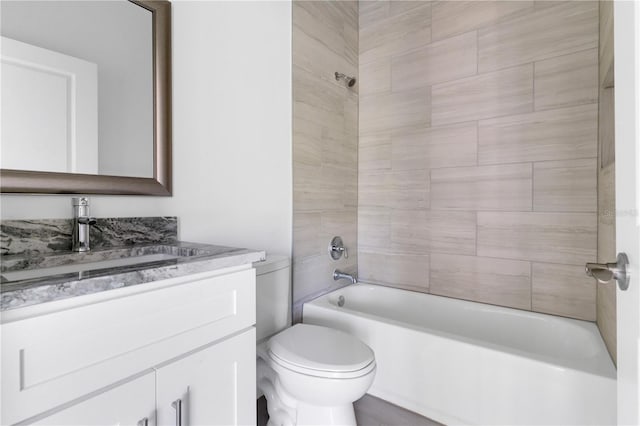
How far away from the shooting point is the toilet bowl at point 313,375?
122cm

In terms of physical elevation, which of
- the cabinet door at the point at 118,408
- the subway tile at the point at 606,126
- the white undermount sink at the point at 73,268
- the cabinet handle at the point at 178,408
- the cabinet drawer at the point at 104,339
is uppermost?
the subway tile at the point at 606,126

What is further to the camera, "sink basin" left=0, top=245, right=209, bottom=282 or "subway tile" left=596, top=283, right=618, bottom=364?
"subway tile" left=596, top=283, right=618, bottom=364

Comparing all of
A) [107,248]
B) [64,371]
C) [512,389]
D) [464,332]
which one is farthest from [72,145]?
[464,332]

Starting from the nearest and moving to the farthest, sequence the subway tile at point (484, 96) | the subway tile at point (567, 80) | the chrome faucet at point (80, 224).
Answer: the chrome faucet at point (80, 224), the subway tile at point (567, 80), the subway tile at point (484, 96)

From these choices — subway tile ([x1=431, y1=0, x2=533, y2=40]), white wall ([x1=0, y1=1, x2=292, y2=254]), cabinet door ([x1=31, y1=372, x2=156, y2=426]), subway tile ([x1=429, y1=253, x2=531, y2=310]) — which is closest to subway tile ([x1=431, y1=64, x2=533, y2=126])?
subway tile ([x1=431, y1=0, x2=533, y2=40])

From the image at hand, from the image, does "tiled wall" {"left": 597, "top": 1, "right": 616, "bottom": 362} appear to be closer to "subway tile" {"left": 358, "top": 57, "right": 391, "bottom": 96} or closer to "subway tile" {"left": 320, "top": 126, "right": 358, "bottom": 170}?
"subway tile" {"left": 358, "top": 57, "right": 391, "bottom": 96}

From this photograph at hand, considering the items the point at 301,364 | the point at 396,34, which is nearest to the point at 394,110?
the point at 396,34

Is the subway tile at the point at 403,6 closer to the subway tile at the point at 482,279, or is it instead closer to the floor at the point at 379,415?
the subway tile at the point at 482,279

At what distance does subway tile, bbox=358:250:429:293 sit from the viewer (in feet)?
7.38

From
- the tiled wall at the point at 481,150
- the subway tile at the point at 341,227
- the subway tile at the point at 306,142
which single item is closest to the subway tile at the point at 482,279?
the tiled wall at the point at 481,150

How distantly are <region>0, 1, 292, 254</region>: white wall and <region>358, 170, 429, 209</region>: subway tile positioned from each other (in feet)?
2.48

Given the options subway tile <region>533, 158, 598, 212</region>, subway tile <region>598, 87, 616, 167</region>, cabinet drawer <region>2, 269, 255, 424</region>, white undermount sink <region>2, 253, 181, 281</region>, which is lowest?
cabinet drawer <region>2, 269, 255, 424</region>

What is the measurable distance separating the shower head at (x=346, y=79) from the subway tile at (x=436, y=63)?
0.28 m

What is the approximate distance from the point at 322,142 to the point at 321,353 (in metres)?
1.33
